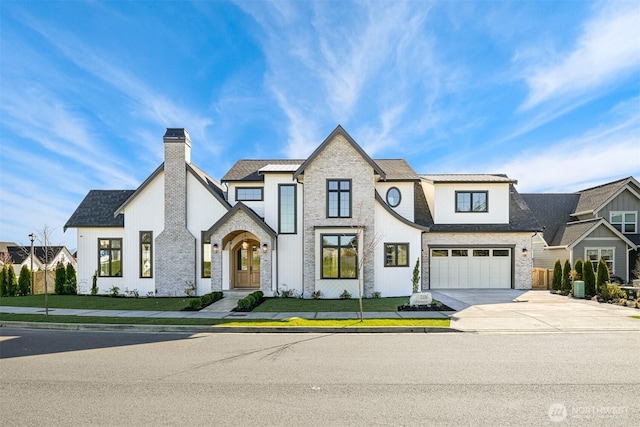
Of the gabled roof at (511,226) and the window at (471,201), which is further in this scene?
the window at (471,201)

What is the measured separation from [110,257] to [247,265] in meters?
8.13

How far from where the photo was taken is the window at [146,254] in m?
19.7

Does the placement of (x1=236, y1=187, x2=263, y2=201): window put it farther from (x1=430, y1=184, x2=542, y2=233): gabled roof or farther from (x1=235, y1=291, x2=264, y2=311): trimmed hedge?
(x1=430, y1=184, x2=542, y2=233): gabled roof

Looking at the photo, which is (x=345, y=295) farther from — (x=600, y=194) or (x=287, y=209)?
(x=600, y=194)

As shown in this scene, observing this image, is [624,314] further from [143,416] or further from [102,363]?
[102,363]

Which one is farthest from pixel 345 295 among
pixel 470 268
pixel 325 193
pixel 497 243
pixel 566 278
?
pixel 566 278

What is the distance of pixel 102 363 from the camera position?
774cm

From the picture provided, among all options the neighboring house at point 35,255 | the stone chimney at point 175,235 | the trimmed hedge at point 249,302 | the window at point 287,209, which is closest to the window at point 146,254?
the stone chimney at point 175,235

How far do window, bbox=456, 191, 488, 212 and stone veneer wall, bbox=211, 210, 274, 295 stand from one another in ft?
41.4

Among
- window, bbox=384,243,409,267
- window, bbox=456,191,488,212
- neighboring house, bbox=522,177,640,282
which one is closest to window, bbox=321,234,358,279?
window, bbox=384,243,409,267

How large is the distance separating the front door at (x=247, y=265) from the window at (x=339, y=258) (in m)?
4.58

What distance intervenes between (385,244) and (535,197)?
18027mm

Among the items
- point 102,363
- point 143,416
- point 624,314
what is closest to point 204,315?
point 102,363

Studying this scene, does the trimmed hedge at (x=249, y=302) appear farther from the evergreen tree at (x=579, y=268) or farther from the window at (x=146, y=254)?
the evergreen tree at (x=579, y=268)
